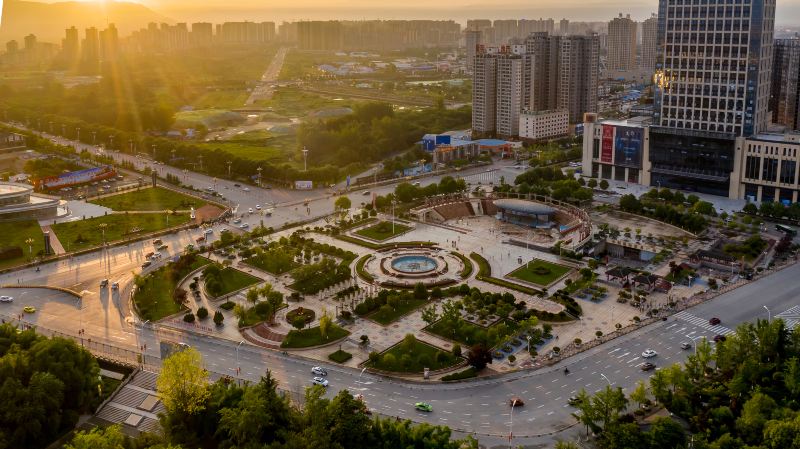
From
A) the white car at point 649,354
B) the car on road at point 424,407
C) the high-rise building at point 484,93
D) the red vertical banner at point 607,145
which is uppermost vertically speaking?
the high-rise building at point 484,93

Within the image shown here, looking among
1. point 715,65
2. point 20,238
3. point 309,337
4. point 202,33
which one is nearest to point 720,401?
point 309,337

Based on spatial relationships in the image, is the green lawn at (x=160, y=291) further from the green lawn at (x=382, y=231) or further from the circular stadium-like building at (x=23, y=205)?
the circular stadium-like building at (x=23, y=205)

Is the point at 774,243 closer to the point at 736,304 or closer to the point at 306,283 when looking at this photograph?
the point at 736,304

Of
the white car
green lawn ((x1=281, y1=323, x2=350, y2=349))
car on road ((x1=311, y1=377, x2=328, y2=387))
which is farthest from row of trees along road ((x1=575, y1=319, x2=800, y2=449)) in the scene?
green lawn ((x1=281, y1=323, x2=350, y2=349))

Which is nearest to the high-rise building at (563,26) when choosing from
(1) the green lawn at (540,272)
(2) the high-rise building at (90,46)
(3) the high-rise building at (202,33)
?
(3) the high-rise building at (202,33)

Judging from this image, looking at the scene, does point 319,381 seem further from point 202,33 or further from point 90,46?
point 202,33

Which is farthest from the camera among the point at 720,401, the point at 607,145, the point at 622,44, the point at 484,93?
the point at 622,44
